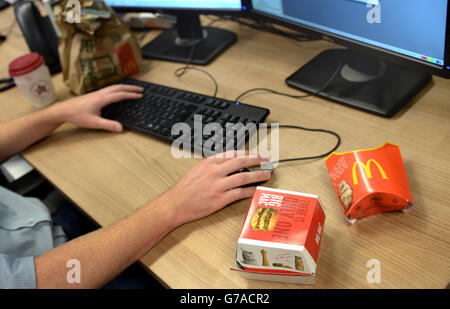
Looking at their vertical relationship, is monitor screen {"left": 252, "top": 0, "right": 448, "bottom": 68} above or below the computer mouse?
above

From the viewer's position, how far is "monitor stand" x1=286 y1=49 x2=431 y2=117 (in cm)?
81

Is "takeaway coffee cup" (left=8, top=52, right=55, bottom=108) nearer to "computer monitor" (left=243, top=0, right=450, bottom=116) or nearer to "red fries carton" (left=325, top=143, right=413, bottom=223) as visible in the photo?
"computer monitor" (left=243, top=0, right=450, bottom=116)

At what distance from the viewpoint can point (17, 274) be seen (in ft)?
2.11

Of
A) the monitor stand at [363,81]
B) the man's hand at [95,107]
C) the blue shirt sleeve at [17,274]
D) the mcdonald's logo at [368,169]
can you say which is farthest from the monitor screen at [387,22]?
the blue shirt sleeve at [17,274]

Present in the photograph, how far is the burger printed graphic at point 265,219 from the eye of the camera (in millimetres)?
568

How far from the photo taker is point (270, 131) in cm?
83

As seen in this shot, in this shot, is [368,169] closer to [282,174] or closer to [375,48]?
[282,174]

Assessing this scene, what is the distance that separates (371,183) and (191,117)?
434 mm

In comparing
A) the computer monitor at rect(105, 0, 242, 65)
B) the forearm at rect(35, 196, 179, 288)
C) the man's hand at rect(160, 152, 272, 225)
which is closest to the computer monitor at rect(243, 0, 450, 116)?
the computer monitor at rect(105, 0, 242, 65)

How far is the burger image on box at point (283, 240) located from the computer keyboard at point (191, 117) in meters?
0.23

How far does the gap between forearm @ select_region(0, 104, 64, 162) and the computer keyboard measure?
0.13 m

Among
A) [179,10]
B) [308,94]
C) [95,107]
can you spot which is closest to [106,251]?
[95,107]

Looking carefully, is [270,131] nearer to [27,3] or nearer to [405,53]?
[405,53]

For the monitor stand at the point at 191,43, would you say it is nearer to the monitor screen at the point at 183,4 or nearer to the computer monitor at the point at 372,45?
the monitor screen at the point at 183,4
